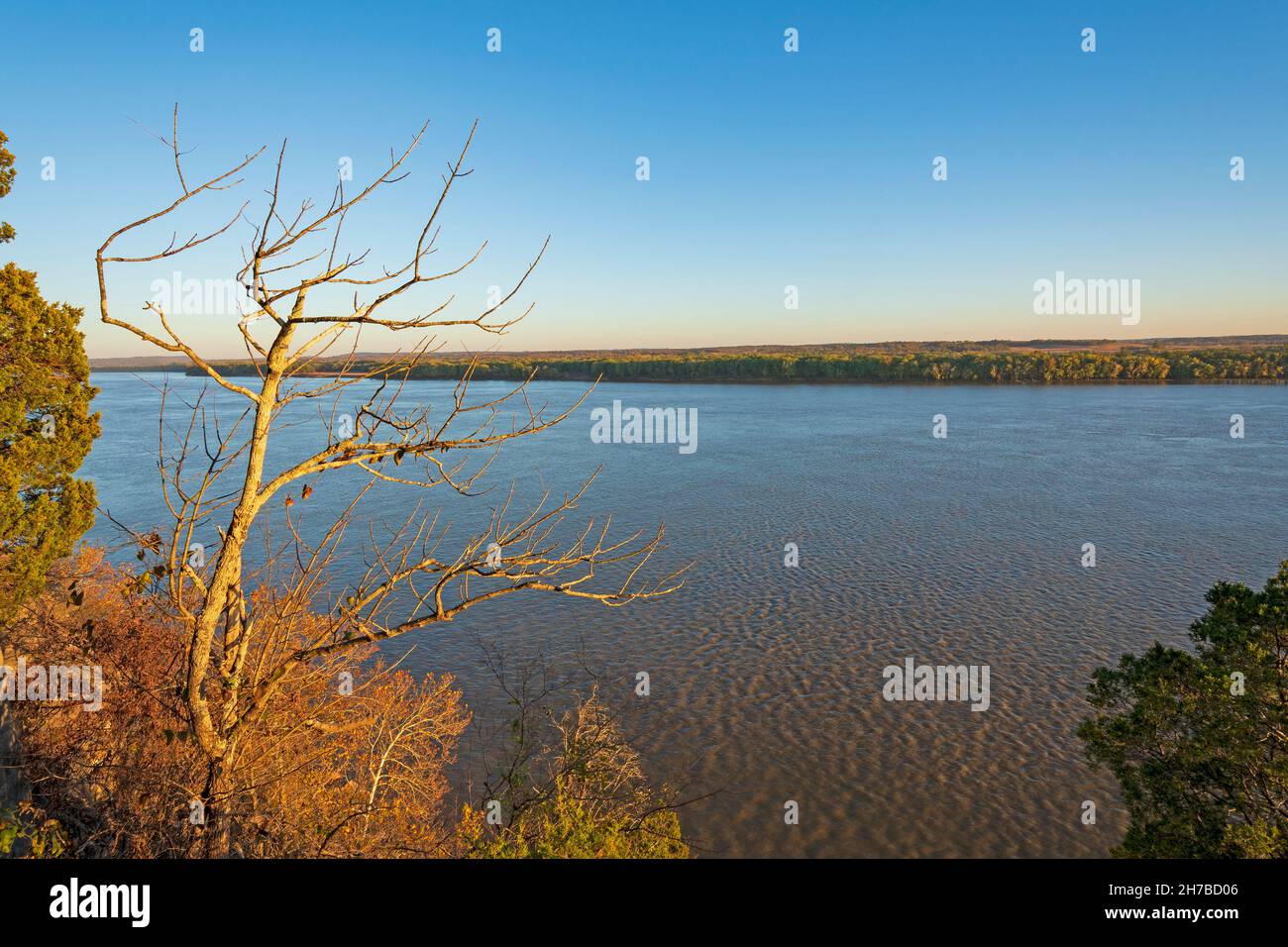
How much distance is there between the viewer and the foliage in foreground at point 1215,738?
282 inches

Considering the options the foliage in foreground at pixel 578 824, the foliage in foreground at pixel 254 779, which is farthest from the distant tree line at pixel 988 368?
the foliage in foreground at pixel 578 824

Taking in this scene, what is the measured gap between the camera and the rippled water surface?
13734 mm

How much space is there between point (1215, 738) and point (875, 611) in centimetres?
1537

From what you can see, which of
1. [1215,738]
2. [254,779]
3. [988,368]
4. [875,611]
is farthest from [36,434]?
[988,368]

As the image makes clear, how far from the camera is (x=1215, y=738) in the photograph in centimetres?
734

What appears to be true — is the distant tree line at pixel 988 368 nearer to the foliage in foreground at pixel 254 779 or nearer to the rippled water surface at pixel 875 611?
the rippled water surface at pixel 875 611

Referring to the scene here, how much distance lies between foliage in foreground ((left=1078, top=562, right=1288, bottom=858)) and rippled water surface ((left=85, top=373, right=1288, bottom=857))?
5.25m

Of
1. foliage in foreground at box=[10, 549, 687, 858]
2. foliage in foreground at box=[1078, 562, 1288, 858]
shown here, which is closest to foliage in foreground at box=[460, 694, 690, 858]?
foliage in foreground at box=[10, 549, 687, 858]

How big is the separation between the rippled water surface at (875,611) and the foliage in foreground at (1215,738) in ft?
17.2

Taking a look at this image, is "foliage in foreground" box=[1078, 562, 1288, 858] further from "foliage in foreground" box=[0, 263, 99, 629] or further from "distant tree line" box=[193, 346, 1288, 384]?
"distant tree line" box=[193, 346, 1288, 384]

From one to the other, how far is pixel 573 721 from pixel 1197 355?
457 ft
